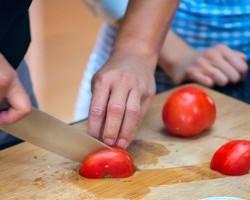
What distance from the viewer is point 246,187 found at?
0.84 meters

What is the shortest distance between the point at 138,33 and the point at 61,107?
1.25m

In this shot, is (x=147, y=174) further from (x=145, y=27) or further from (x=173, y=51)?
(x=173, y=51)

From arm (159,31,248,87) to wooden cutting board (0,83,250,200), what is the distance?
0.19 m

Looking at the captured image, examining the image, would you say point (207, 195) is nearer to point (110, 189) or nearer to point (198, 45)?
point (110, 189)

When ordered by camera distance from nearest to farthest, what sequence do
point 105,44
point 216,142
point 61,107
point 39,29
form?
point 216,142 → point 105,44 → point 61,107 → point 39,29

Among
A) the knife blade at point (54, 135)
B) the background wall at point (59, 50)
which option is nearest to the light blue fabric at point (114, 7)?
the knife blade at point (54, 135)

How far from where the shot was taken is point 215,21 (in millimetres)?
1278

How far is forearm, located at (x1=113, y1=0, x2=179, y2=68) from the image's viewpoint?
1014mm

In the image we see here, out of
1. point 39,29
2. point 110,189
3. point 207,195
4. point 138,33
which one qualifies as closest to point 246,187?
point 207,195

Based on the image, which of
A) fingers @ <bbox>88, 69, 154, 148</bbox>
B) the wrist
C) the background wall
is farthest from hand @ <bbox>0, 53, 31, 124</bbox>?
the background wall

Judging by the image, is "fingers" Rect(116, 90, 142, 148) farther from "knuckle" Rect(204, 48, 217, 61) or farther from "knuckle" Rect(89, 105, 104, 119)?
"knuckle" Rect(204, 48, 217, 61)

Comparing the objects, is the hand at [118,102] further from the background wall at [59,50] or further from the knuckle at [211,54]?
the background wall at [59,50]

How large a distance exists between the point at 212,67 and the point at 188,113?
267 millimetres

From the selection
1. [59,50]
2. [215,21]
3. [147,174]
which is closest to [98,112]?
[147,174]
